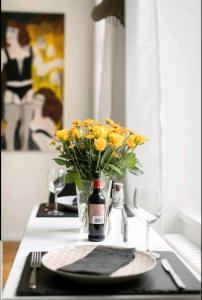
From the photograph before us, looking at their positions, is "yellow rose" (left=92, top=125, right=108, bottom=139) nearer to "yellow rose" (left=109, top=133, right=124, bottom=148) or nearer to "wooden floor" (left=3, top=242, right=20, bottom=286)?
"yellow rose" (left=109, top=133, right=124, bottom=148)

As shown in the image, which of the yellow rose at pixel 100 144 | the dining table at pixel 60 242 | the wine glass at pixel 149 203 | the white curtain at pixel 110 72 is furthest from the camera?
the white curtain at pixel 110 72

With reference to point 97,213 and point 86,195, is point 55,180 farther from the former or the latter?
point 97,213

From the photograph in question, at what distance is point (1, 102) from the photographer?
4586 millimetres

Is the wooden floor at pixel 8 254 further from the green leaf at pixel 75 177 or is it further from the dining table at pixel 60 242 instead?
the green leaf at pixel 75 177

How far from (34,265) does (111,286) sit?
26 cm

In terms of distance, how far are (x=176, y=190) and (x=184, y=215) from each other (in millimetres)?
165

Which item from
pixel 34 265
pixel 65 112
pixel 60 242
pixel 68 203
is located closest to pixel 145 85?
pixel 68 203

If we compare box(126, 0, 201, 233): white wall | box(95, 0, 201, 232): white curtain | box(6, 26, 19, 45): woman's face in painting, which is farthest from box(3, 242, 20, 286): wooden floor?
box(6, 26, 19, 45): woman's face in painting

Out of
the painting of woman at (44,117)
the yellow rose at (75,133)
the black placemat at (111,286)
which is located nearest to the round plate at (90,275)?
the black placemat at (111,286)

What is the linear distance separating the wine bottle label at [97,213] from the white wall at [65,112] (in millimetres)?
3097

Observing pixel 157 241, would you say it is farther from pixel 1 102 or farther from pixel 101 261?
pixel 1 102

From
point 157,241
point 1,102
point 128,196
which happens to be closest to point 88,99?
point 1,102

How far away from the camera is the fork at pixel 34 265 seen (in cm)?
117

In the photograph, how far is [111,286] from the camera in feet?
3.84
